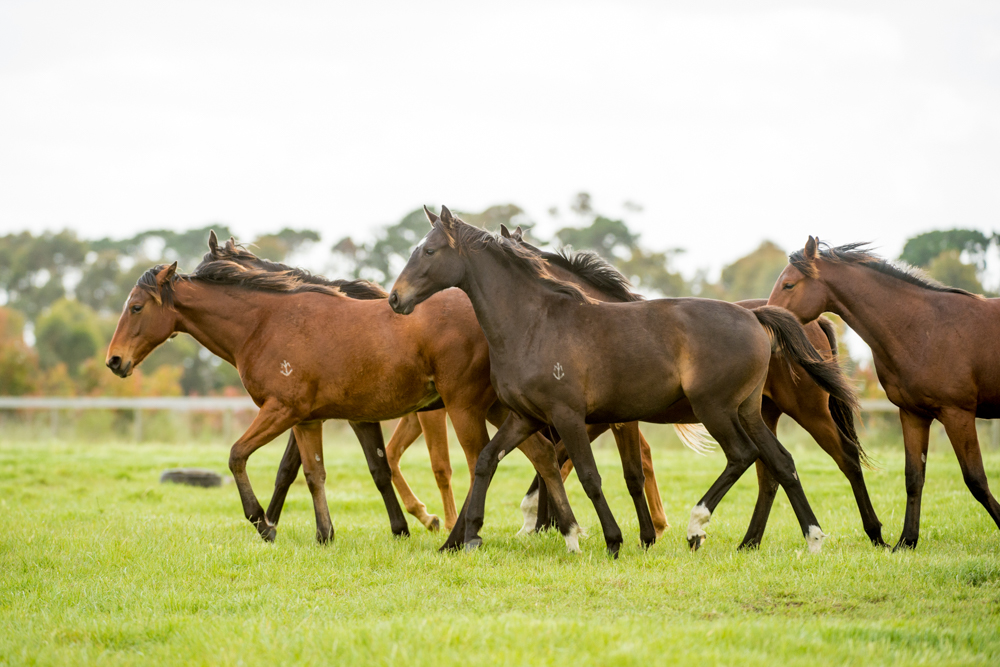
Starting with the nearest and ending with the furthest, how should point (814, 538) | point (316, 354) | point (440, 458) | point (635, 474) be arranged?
1. point (814, 538)
2. point (635, 474)
3. point (316, 354)
4. point (440, 458)

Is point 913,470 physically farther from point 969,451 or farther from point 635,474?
point 635,474

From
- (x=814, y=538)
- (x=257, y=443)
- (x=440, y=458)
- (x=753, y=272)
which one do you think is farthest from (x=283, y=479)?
(x=753, y=272)

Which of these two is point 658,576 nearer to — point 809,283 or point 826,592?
point 826,592

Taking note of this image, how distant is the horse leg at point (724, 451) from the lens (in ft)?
21.5

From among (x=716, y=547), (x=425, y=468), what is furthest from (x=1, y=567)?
(x=425, y=468)

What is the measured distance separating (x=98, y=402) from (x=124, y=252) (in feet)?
109

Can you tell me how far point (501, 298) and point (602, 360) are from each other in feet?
3.19

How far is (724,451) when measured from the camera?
6582mm

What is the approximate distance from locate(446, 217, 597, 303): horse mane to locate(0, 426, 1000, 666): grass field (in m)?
2.15

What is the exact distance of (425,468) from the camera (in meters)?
14.4

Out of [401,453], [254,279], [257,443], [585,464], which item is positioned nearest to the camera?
[585,464]

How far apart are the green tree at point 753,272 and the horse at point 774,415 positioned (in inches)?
1409

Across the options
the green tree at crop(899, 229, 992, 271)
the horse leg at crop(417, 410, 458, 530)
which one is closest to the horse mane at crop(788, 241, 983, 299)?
the horse leg at crop(417, 410, 458, 530)

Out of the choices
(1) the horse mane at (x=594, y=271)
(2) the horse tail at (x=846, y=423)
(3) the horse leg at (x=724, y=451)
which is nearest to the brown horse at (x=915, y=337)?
(2) the horse tail at (x=846, y=423)
